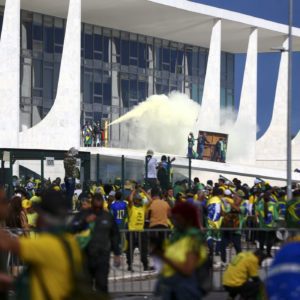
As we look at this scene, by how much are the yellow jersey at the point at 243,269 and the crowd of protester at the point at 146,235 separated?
0.04ft

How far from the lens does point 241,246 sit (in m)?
15.4

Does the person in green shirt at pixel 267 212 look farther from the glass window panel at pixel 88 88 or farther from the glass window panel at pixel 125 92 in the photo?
the glass window panel at pixel 125 92

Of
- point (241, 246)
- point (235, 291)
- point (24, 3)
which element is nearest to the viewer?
point (235, 291)

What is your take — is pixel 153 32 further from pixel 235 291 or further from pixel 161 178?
pixel 235 291

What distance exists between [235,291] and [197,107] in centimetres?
4908

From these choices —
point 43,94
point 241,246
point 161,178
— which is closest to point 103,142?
point 43,94

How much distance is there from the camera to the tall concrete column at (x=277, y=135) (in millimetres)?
63478

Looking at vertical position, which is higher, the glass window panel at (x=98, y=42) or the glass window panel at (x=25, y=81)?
the glass window panel at (x=98, y=42)

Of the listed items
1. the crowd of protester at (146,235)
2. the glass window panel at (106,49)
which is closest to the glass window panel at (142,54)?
the glass window panel at (106,49)

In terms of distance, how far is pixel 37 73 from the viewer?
55938 millimetres

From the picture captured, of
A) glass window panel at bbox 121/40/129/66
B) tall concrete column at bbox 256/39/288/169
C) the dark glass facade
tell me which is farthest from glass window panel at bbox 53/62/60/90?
tall concrete column at bbox 256/39/288/169

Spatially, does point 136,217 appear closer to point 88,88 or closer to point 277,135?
point 88,88

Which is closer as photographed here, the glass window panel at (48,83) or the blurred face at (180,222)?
the blurred face at (180,222)

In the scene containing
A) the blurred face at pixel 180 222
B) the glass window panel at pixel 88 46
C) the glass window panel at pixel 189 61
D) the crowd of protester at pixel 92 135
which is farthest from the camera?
the glass window panel at pixel 189 61
